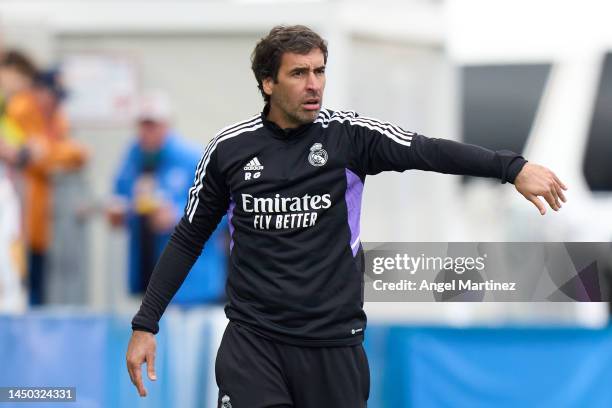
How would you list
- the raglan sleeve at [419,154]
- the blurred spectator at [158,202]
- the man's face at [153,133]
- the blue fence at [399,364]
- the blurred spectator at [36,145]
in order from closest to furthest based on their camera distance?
the raglan sleeve at [419,154] → the blue fence at [399,364] → the blurred spectator at [158,202] → the man's face at [153,133] → the blurred spectator at [36,145]

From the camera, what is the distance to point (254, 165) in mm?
4711

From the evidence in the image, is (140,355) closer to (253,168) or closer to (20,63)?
(253,168)

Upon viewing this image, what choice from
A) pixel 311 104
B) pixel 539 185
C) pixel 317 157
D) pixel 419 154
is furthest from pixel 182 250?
pixel 539 185

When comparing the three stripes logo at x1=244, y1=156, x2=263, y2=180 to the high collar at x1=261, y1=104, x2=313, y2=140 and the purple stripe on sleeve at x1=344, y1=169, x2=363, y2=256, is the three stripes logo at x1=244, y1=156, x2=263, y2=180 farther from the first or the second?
the purple stripe on sleeve at x1=344, y1=169, x2=363, y2=256

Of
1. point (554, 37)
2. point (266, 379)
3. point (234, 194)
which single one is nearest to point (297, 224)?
point (234, 194)

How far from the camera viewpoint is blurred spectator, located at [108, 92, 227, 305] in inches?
382

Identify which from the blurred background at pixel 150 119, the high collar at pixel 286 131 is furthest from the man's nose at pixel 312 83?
the blurred background at pixel 150 119

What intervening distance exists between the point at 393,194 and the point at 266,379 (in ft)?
21.7

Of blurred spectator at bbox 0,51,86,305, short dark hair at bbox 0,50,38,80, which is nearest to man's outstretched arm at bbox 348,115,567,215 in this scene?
blurred spectator at bbox 0,51,86,305

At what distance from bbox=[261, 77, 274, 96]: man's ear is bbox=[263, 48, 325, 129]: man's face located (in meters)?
0.06

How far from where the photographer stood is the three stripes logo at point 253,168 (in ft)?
15.4

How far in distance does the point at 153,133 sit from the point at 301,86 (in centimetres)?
539

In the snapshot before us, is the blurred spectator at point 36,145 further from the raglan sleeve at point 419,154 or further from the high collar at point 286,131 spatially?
the raglan sleeve at point 419,154

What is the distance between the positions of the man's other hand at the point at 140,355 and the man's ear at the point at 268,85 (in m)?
1.04
